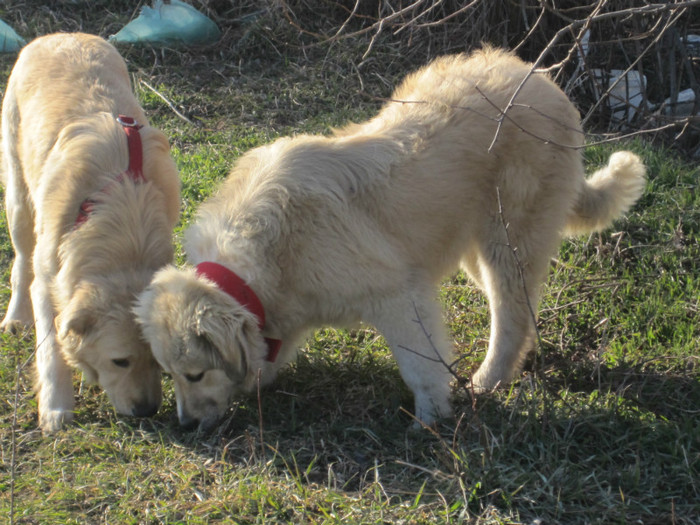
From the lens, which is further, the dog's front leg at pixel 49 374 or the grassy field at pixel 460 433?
the dog's front leg at pixel 49 374

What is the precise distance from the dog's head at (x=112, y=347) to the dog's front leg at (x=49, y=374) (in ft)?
0.59

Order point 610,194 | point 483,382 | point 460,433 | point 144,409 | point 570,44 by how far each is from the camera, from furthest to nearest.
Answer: point 570,44 < point 610,194 < point 483,382 < point 144,409 < point 460,433

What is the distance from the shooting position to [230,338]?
3.87 m

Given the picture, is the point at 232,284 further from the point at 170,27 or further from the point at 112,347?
the point at 170,27

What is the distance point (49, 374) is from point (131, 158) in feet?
4.36

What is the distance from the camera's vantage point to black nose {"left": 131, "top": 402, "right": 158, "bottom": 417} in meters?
Result: 4.24

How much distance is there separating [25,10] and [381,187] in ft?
25.4

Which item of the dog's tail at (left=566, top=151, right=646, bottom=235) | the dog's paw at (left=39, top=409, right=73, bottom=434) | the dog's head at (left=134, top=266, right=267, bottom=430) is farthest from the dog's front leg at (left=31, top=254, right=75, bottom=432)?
the dog's tail at (left=566, top=151, right=646, bottom=235)

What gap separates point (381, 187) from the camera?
430cm

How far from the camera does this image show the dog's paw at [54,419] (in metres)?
4.30

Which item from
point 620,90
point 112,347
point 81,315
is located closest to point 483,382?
point 112,347

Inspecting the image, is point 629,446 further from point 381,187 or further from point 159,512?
point 159,512

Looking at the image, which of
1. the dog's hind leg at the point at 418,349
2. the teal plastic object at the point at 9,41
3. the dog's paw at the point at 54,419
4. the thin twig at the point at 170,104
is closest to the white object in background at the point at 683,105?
the dog's hind leg at the point at 418,349

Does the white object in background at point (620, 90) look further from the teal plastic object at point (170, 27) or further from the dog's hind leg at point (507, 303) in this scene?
the teal plastic object at point (170, 27)
